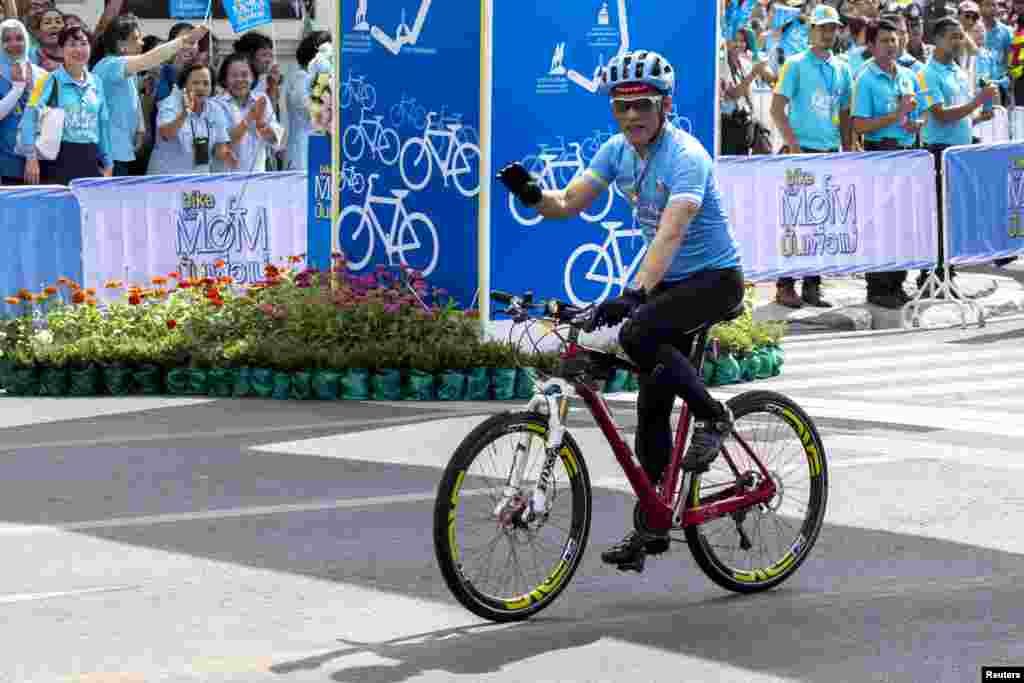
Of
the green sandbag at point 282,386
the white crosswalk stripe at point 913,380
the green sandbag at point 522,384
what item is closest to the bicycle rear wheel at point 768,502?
the white crosswalk stripe at point 913,380

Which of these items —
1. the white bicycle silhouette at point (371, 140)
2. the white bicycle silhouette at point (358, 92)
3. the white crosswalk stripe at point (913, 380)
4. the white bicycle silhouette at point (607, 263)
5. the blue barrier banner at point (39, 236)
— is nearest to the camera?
the white crosswalk stripe at point (913, 380)

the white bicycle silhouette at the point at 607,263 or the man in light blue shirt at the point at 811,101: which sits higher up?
the man in light blue shirt at the point at 811,101

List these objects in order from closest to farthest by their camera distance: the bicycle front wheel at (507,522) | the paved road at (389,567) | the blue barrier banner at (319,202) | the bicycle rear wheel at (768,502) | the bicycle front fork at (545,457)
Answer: the paved road at (389,567)
the bicycle front wheel at (507,522)
the bicycle front fork at (545,457)
the bicycle rear wheel at (768,502)
the blue barrier banner at (319,202)

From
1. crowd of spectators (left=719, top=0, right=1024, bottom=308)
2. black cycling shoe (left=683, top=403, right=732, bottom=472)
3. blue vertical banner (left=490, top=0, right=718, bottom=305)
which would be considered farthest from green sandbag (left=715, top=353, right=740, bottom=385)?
black cycling shoe (left=683, top=403, right=732, bottom=472)

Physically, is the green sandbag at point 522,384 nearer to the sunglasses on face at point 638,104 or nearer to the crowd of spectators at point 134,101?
the crowd of spectators at point 134,101

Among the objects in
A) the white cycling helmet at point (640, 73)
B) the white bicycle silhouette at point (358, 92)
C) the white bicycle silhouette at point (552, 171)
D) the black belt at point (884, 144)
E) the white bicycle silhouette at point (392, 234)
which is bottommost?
the white bicycle silhouette at point (392, 234)

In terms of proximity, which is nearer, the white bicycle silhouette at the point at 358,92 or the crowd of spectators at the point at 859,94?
the white bicycle silhouette at the point at 358,92

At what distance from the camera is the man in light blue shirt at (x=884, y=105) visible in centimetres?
1861

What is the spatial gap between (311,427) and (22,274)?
156 inches

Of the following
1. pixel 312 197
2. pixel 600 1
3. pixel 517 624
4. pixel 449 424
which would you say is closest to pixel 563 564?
pixel 517 624

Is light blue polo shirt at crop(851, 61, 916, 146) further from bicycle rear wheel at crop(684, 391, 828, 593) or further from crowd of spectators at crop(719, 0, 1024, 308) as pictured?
bicycle rear wheel at crop(684, 391, 828, 593)

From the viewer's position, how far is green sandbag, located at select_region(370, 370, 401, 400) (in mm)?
13266

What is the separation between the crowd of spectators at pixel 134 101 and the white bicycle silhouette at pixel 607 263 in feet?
14.6

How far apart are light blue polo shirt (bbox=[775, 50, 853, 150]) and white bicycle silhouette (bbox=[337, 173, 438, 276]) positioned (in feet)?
17.2
